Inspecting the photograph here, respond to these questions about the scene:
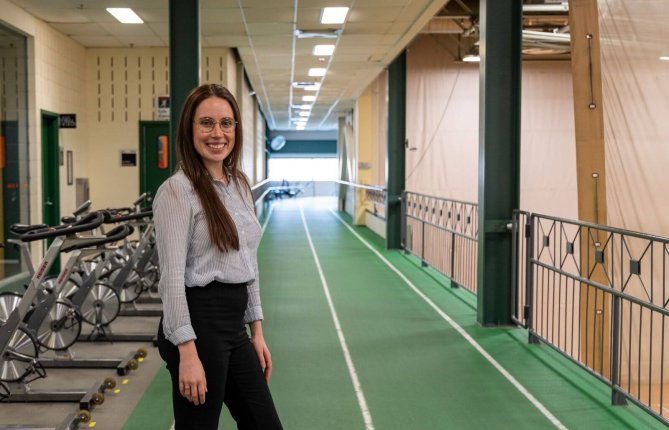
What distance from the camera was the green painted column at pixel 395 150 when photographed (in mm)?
13125

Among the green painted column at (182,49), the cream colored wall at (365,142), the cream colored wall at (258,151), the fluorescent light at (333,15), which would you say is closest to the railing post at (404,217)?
the fluorescent light at (333,15)

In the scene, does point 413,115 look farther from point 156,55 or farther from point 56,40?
point 56,40

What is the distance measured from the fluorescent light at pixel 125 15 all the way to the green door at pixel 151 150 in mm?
2279

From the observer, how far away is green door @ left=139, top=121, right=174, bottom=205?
12.0m

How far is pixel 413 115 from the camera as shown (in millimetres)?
14531

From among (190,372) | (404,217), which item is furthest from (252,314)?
A: (404,217)

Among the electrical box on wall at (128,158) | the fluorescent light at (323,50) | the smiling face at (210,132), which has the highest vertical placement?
the fluorescent light at (323,50)

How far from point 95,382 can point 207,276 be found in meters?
3.23

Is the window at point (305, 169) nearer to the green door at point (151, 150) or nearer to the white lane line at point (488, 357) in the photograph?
the green door at point (151, 150)

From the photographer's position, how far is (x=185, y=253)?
6.82ft

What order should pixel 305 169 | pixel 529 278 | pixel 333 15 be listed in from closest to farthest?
pixel 529 278 → pixel 333 15 → pixel 305 169

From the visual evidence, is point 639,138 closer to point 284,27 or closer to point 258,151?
point 284,27

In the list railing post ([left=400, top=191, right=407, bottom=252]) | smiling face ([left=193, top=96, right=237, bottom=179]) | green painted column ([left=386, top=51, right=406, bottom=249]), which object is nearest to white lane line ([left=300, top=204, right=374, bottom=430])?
smiling face ([left=193, top=96, right=237, bottom=179])

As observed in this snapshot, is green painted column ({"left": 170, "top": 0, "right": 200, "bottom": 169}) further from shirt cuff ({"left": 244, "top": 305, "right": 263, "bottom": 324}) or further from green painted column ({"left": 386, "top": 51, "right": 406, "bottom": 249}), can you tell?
green painted column ({"left": 386, "top": 51, "right": 406, "bottom": 249})
